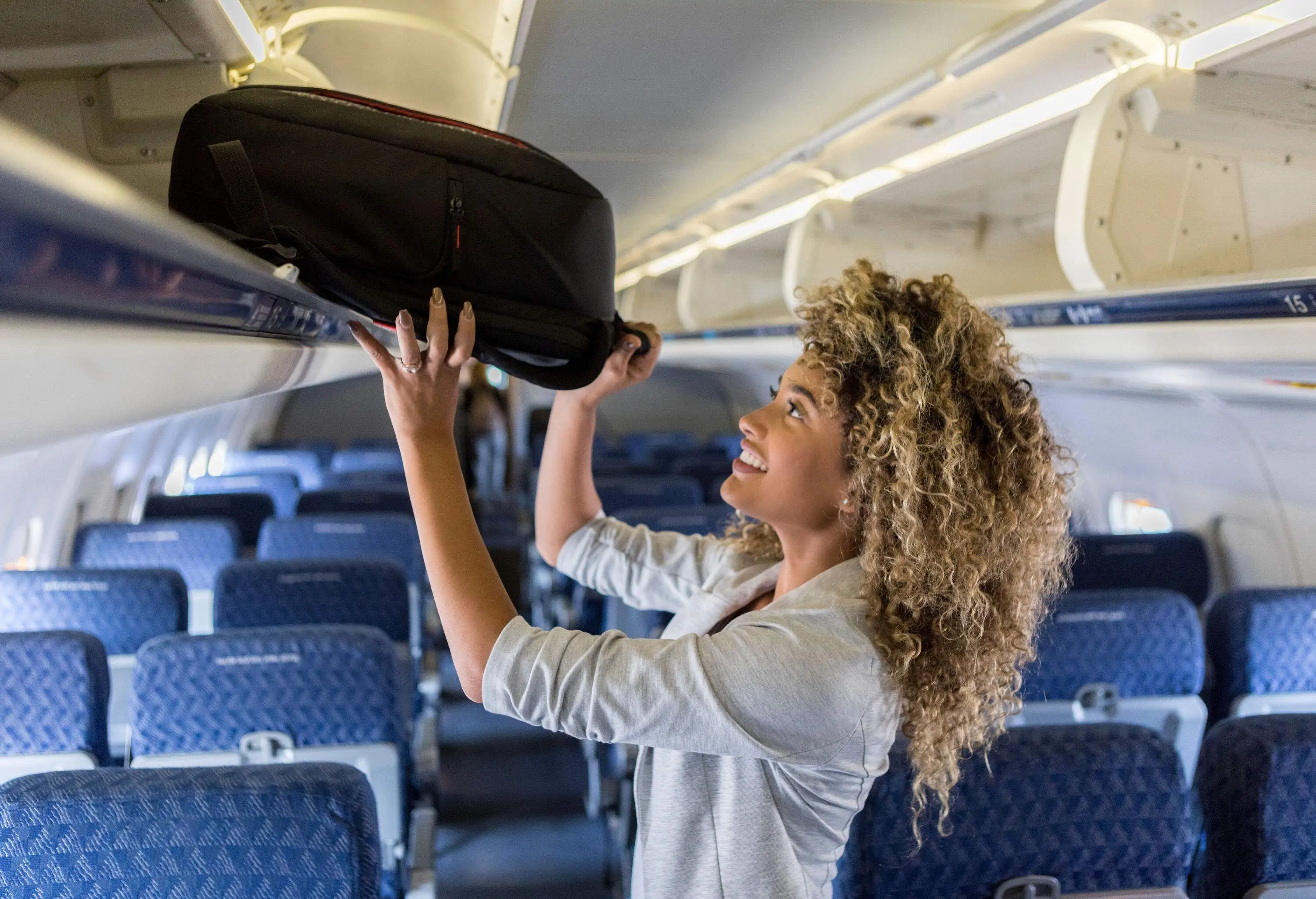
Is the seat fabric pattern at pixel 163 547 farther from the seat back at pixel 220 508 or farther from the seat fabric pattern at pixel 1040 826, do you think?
the seat fabric pattern at pixel 1040 826

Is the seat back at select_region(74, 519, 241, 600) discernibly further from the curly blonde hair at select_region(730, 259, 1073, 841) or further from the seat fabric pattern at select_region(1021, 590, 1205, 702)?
the curly blonde hair at select_region(730, 259, 1073, 841)

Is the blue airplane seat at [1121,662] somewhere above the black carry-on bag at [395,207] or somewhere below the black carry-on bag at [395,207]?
below

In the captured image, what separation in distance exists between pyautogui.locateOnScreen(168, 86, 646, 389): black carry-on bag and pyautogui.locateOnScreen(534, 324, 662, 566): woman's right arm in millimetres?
309

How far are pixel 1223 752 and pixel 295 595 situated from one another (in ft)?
8.47

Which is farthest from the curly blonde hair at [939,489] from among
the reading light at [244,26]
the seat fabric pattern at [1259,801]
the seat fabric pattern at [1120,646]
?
the seat fabric pattern at [1120,646]

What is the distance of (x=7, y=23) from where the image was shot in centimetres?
146

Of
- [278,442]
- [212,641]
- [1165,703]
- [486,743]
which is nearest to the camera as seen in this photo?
[212,641]

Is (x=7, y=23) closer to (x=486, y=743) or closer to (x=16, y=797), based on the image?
(x=16, y=797)

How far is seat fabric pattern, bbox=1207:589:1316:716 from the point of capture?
2963mm

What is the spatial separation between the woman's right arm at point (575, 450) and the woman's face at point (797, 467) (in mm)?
361

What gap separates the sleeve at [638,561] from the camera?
6.91 ft

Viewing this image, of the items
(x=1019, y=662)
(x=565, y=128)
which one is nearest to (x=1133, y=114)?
(x=1019, y=662)

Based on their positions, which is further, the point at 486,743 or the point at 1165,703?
the point at 486,743

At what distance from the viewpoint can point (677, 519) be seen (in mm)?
4605
